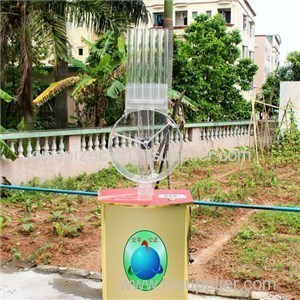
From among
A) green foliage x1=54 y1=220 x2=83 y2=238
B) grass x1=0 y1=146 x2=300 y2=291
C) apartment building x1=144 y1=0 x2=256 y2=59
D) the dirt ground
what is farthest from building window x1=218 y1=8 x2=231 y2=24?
green foliage x1=54 y1=220 x2=83 y2=238

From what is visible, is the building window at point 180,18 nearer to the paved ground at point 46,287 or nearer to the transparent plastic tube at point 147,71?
the paved ground at point 46,287

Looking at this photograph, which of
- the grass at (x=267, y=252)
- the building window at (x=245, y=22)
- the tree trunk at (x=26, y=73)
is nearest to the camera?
the grass at (x=267, y=252)

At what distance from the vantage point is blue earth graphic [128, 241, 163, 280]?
2.59 metres

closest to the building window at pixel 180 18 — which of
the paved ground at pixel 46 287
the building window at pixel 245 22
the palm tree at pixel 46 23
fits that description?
the building window at pixel 245 22

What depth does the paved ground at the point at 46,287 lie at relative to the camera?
10.5 feet

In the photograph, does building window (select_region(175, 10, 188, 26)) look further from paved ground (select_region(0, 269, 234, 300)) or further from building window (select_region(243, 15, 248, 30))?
paved ground (select_region(0, 269, 234, 300))

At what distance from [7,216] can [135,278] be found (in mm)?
3170

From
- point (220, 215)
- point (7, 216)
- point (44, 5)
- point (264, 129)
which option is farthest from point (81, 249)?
point (264, 129)

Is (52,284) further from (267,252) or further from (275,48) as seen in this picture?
(275,48)

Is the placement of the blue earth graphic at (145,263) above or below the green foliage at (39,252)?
above

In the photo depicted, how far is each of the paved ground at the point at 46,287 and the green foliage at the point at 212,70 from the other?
9173 mm

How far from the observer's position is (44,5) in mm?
8602

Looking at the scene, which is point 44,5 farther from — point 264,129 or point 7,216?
point 264,129

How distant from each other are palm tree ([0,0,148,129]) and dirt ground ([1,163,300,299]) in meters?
3.15
